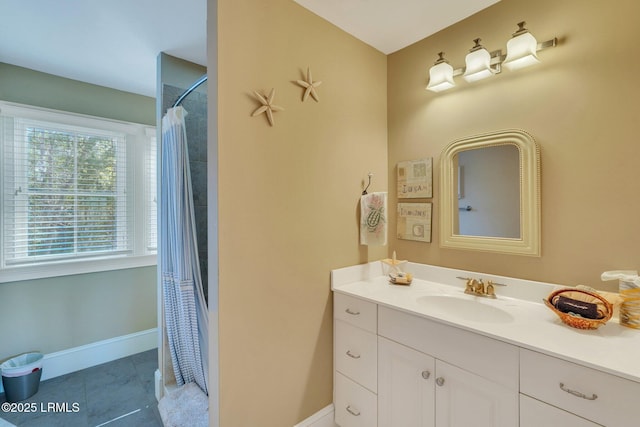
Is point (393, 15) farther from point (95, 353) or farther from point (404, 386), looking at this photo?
point (95, 353)

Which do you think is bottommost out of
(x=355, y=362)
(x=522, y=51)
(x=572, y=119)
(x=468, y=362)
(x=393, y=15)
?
(x=355, y=362)

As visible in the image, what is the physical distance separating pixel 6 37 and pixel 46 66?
15.7 inches

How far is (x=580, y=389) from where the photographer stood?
0.88 meters

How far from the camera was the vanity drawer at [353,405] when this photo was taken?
1.48 meters

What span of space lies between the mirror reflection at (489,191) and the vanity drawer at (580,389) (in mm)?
752

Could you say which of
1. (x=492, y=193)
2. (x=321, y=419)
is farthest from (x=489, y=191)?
(x=321, y=419)

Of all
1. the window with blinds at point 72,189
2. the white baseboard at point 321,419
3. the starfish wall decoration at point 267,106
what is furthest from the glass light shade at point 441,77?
the window with blinds at point 72,189

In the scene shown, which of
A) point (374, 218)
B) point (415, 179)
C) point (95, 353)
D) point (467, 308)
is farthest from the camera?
point (95, 353)

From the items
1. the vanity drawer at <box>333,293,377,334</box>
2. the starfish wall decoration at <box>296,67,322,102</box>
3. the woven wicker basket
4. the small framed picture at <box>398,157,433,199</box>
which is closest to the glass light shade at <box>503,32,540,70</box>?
the small framed picture at <box>398,157,433,199</box>

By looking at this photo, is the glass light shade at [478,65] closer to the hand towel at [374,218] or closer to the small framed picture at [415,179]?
the small framed picture at [415,179]

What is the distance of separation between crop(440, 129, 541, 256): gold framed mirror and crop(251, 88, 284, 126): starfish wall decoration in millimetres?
1120

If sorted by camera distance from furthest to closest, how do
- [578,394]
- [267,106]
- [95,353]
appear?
[95,353], [267,106], [578,394]

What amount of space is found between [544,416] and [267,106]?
1.69 m

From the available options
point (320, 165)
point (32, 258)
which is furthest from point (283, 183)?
point (32, 258)
